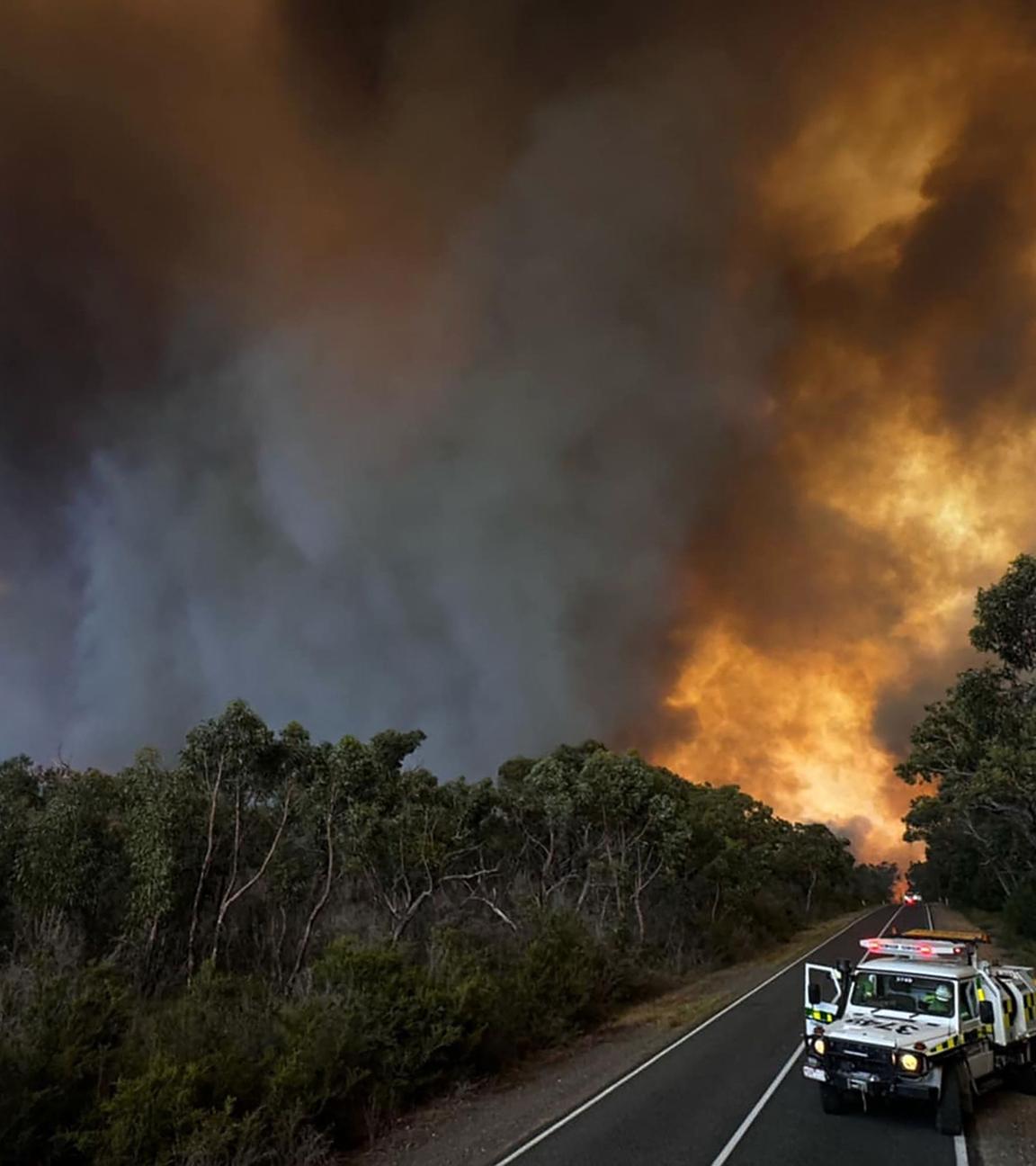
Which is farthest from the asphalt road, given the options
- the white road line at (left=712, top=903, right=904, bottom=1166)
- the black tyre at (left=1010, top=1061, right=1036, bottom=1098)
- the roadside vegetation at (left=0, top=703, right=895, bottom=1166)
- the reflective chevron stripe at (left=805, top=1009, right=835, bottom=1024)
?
the roadside vegetation at (left=0, top=703, right=895, bottom=1166)

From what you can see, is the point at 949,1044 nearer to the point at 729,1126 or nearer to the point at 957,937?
the point at 729,1126

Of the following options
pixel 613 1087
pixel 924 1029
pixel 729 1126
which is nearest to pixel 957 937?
pixel 924 1029

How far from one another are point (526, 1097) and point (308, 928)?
15.5 meters

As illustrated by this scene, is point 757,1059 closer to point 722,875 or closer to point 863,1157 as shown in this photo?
point 863,1157

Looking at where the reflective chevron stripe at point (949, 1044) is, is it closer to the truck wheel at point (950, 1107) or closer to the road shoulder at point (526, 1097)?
the truck wheel at point (950, 1107)

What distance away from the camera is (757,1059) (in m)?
15.9

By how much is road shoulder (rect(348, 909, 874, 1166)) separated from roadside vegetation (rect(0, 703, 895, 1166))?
548mm

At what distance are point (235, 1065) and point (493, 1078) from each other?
6739 mm

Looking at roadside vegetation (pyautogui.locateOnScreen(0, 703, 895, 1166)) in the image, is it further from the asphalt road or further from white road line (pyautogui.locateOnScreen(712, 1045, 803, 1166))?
white road line (pyautogui.locateOnScreen(712, 1045, 803, 1166))

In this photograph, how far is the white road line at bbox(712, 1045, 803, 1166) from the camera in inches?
408

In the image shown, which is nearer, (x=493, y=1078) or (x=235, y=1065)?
(x=235, y=1065)

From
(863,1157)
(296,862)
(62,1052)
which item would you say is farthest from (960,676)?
(296,862)

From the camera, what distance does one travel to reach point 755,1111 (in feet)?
40.2

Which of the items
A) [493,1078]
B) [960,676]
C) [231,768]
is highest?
[960,676]
